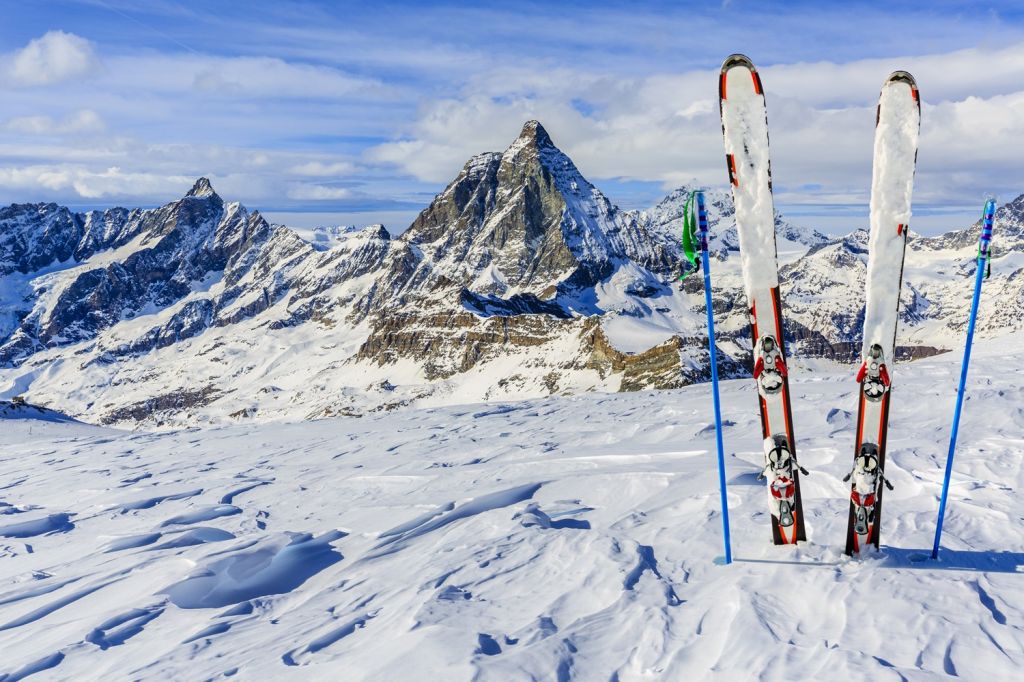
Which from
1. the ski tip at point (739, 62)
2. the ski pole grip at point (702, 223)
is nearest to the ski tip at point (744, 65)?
the ski tip at point (739, 62)

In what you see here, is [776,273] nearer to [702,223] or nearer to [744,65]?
[702,223]

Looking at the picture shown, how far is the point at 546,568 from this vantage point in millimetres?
8953

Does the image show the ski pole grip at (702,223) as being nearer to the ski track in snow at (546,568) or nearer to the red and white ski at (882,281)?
the red and white ski at (882,281)

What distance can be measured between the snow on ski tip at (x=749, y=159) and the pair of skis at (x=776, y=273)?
0.5 inches

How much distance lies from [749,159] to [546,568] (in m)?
6.06

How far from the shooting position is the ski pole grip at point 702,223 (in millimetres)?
7887

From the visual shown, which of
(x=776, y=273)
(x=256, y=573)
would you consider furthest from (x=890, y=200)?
(x=256, y=573)

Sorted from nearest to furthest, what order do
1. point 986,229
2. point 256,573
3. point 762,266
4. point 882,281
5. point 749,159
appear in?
point 986,229
point 882,281
point 749,159
point 762,266
point 256,573

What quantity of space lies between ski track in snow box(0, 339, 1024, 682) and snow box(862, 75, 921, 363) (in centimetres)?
310

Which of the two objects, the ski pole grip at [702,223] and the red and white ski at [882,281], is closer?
the ski pole grip at [702,223]

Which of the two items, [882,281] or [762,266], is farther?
[762,266]

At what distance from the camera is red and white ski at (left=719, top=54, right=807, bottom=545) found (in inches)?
334

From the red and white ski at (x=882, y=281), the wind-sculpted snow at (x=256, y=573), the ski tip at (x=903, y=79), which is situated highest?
the ski tip at (x=903, y=79)

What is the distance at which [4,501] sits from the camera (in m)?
19.0
